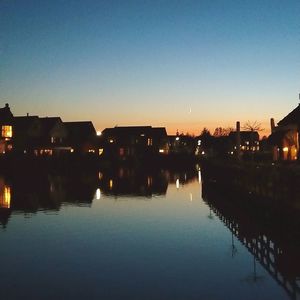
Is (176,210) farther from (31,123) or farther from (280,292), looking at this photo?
(31,123)

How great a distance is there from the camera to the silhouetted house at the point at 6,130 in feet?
247

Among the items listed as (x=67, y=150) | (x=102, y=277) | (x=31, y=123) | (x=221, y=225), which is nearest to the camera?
(x=102, y=277)

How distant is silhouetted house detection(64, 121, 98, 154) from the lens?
92.1m

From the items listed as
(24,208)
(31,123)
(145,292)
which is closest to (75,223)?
(24,208)

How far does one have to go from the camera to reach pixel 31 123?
270 ft

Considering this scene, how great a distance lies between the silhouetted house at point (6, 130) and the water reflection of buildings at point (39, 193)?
1913cm

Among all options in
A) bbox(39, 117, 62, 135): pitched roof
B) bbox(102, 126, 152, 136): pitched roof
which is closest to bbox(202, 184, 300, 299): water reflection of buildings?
bbox(39, 117, 62, 135): pitched roof

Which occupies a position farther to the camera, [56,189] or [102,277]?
[56,189]

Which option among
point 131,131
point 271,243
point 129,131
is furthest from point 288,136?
point 129,131

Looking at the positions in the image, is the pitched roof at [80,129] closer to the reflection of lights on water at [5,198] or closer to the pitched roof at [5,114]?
the pitched roof at [5,114]

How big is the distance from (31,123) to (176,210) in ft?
178

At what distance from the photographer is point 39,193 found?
1651 inches

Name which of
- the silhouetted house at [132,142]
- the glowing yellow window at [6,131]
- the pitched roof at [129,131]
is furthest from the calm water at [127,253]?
the pitched roof at [129,131]

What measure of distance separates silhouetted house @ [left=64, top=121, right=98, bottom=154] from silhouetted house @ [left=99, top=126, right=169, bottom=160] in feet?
8.60
